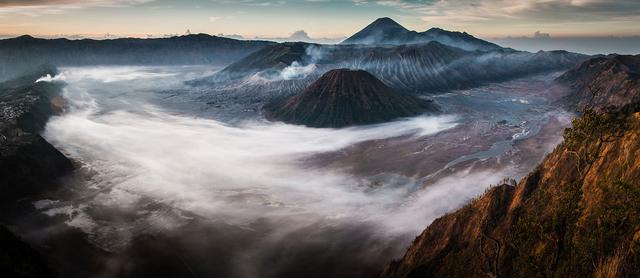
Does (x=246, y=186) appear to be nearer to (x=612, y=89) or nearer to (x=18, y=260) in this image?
(x=18, y=260)

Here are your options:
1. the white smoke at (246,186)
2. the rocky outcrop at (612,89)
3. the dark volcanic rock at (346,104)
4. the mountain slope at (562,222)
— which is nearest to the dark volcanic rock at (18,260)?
the white smoke at (246,186)

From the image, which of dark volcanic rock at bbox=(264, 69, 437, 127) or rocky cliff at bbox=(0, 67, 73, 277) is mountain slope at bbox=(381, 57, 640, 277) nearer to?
rocky cliff at bbox=(0, 67, 73, 277)

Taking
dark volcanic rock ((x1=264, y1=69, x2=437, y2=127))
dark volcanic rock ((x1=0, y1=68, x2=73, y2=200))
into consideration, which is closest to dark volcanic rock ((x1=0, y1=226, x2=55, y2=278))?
dark volcanic rock ((x1=0, y1=68, x2=73, y2=200))

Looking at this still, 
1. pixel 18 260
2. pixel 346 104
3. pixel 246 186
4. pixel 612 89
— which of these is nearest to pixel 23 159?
pixel 246 186

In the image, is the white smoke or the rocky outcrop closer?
the white smoke

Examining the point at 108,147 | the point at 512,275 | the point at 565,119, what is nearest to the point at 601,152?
the point at 512,275

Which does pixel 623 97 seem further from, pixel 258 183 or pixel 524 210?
pixel 524 210
